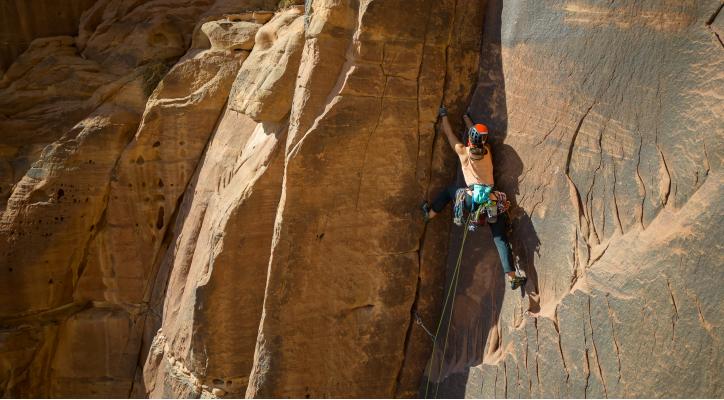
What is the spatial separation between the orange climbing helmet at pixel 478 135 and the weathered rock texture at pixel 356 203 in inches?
11.1

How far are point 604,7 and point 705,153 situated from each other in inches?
59.4

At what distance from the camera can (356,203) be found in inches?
288

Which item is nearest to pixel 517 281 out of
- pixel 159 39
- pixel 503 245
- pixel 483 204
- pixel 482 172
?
pixel 503 245

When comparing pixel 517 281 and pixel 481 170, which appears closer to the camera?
pixel 517 281

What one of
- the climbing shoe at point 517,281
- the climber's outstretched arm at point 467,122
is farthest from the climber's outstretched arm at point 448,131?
the climbing shoe at point 517,281

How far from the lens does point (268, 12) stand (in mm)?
10211

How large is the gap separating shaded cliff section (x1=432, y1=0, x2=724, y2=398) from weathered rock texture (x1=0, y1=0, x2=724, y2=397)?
0.06 ft

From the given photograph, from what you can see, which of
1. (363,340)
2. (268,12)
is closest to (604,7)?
(363,340)

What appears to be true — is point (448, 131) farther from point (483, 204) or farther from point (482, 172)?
point (483, 204)

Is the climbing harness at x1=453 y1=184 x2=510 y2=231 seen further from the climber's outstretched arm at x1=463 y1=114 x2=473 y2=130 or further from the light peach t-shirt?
the climber's outstretched arm at x1=463 y1=114 x2=473 y2=130

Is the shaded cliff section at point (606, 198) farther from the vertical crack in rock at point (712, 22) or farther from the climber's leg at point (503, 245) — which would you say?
the climber's leg at point (503, 245)

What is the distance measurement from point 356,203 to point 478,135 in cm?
145

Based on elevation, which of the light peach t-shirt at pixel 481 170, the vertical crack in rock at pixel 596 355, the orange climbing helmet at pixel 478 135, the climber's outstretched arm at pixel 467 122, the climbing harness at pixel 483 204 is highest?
the climber's outstretched arm at pixel 467 122

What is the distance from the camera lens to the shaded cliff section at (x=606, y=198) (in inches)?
207
